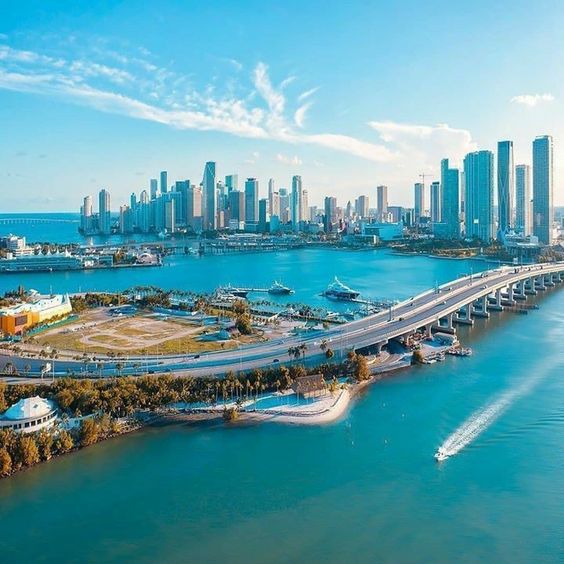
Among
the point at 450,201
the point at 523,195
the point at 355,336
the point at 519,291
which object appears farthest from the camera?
the point at 450,201

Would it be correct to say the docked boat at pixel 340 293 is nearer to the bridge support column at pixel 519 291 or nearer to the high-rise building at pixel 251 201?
the bridge support column at pixel 519 291

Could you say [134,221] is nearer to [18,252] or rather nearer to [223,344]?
[18,252]

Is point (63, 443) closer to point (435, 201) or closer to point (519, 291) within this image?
point (519, 291)

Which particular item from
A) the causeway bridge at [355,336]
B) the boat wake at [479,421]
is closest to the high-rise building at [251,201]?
the causeway bridge at [355,336]

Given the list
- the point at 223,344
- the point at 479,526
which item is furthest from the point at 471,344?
the point at 479,526

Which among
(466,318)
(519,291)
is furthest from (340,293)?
(519,291)
